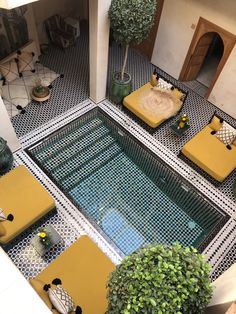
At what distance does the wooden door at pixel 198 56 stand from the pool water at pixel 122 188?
8.74 ft

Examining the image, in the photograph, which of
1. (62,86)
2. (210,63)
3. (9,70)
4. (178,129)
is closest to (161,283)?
(178,129)

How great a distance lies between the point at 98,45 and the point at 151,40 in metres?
2.68

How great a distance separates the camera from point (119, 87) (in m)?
6.68

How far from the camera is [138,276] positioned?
2.22 meters

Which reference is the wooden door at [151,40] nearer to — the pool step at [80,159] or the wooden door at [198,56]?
the wooden door at [198,56]

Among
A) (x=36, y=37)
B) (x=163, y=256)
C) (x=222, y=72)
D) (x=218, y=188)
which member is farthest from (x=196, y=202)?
(x=36, y=37)

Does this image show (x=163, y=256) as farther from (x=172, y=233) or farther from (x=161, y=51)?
(x=161, y=51)

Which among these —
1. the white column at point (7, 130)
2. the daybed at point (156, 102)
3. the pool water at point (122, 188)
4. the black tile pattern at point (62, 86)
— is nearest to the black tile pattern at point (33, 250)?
the pool water at point (122, 188)

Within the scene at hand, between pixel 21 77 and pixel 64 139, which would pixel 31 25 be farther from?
pixel 64 139

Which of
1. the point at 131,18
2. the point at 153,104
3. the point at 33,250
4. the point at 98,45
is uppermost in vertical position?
the point at 131,18

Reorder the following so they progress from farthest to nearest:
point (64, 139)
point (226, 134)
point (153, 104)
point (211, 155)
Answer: point (153, 104)
point (64, 139)
point (226, 134)
point (211, 155)

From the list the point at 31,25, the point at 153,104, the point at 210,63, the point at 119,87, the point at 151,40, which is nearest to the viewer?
the point at 153,104

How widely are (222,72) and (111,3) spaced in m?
3.10

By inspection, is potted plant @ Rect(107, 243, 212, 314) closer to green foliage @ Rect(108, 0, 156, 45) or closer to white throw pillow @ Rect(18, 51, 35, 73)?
green foliage @ Rect(108, 0, 156, 45)
